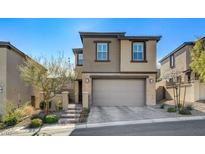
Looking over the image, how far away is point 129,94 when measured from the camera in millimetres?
18031

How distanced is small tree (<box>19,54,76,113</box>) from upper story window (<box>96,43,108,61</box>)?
443 centimetres

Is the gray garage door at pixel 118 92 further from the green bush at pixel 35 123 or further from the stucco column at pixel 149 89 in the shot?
the green bush at pixel 35 123

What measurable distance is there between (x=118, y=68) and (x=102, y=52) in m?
1.79

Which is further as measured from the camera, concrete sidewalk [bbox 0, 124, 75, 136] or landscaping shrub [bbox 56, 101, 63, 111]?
landscaping shrub [bbox 56, 101, 63, 111]

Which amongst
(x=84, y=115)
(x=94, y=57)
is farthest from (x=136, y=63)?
(x=84, y=115)

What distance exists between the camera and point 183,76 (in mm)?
22797

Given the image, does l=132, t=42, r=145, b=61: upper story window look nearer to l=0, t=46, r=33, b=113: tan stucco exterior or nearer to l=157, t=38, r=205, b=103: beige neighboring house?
l=157, t=38, r=205, b=103: beige neighboring house

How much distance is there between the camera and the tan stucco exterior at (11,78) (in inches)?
557

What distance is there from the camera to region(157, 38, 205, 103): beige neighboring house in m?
17.7

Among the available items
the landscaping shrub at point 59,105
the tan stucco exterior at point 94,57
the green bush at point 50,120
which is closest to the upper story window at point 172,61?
the tan stucco exterior at point 94,57

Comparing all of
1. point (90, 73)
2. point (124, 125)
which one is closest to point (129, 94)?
point (90, 73)

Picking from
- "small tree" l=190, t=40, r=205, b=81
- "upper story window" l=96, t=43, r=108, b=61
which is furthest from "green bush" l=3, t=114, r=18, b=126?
"small tree" l=190, t=40, r=205, b=81
